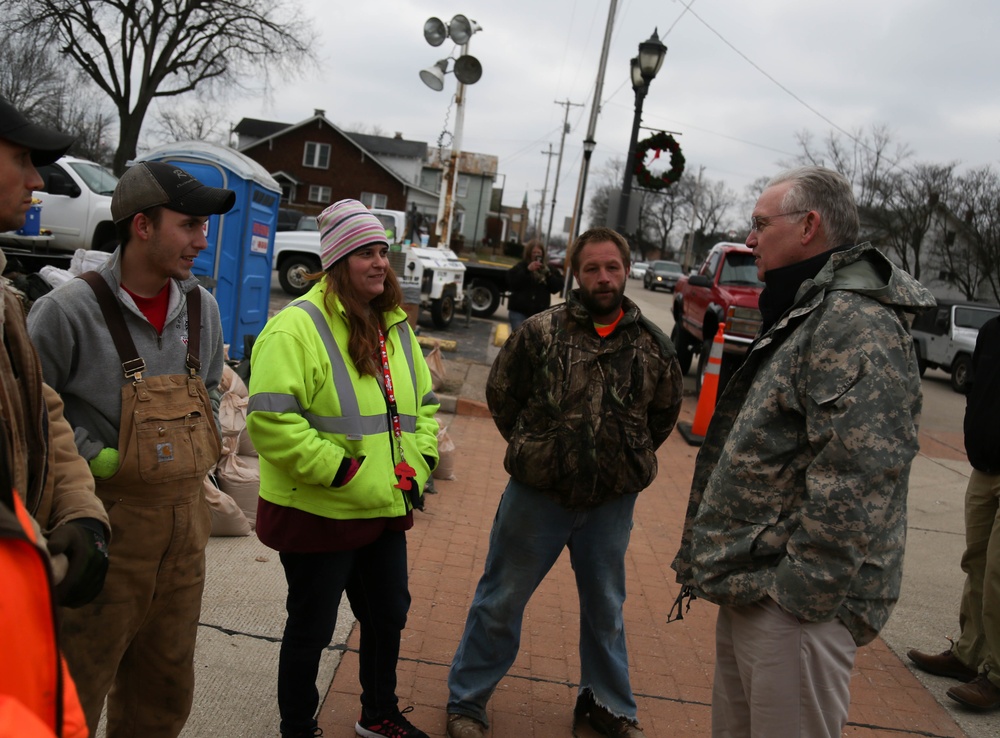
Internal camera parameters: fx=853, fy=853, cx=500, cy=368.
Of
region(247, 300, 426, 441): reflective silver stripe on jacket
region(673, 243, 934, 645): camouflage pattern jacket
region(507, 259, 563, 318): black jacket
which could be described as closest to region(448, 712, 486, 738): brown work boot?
region(247, 300, 426, 441): reflective silver stripe on jacket

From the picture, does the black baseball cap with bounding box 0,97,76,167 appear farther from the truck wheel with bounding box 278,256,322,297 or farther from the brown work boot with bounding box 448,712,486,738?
the truck wheel with bounding box 278,256,322,297

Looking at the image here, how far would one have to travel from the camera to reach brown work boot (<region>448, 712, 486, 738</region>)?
336 cm

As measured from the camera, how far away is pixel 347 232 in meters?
3.05

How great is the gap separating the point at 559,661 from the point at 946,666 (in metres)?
2.05

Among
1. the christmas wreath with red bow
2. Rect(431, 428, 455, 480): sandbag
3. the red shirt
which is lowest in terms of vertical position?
Rect(431, 428, 455, 480): sandbag

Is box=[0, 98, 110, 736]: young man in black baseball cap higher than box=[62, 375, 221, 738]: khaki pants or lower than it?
higher

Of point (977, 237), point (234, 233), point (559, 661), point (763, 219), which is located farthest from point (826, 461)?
point (977, 237)

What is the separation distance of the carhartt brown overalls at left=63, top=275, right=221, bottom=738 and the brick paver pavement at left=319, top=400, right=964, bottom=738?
0.88 metres

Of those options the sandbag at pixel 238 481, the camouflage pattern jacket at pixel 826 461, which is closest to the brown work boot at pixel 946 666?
the camouflage pattern jacket at pixel 826 461

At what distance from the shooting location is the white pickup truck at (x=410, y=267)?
15.3 m

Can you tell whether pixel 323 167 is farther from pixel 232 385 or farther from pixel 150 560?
pixel 150 560

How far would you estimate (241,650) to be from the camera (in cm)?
388

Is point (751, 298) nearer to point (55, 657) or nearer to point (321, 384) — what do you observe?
point (321, 384)

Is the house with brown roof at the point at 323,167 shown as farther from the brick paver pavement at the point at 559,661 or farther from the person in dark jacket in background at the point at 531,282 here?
the brick paver pavement at the point at 559,661
